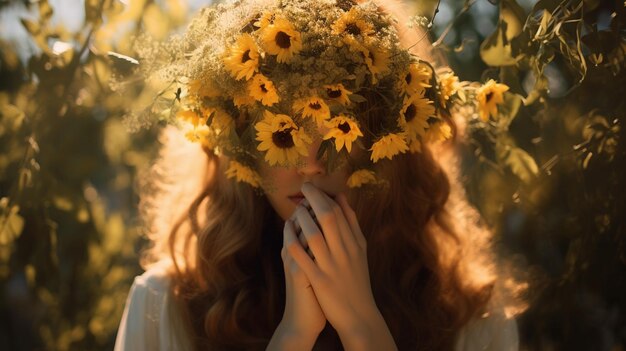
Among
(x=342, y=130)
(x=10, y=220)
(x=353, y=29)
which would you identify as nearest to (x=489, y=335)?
(x=342, y=130)

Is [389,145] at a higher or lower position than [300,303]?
higher

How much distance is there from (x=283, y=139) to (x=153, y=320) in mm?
626

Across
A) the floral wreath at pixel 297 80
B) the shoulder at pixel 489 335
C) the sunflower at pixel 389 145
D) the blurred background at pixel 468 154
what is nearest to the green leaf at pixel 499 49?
the blurred background at pixel 468 154

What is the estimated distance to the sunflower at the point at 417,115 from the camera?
1.46 m

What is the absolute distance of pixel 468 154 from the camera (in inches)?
84.7

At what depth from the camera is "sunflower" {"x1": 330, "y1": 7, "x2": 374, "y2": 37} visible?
138 cm

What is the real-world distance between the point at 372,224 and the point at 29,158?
2.72ft

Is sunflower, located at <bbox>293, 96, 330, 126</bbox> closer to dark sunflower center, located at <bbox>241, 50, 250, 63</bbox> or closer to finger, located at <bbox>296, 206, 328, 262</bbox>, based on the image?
dark sunflower center, located at <bbox>241, 50, 250, 63</bbox>

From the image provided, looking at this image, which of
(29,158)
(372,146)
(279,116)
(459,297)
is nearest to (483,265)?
(459,297)

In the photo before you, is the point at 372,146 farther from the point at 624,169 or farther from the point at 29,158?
the point at 29,158

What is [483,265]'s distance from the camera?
76.9 inches

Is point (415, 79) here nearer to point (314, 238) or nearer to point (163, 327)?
point (314, 238)

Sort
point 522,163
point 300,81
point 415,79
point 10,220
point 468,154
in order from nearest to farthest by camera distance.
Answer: point 300,81, point 415,79, point 522,163, point 10,220, point 468,154

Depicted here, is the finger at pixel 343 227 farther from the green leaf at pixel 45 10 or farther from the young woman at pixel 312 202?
the green leaf at pixel 45 10
